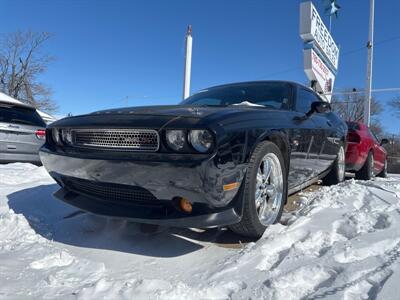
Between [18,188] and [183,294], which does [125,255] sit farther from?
[18,188]

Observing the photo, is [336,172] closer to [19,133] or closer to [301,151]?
[301,151]

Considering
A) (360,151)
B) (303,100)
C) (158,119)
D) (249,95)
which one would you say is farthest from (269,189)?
(360,151)

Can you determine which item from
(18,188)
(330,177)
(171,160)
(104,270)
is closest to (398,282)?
(171,160)

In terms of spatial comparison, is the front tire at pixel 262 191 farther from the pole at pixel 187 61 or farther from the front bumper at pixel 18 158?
the pole at pixel 187 61

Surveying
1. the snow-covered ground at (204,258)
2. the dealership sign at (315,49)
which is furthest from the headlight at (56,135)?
the dealership sign at (315,49)

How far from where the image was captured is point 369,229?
2.45 metres

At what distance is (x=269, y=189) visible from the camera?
8.91ft

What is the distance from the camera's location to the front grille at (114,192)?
7.55 ft

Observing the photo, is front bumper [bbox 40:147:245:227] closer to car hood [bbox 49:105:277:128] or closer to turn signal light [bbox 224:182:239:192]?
turn signal light [bbox 224:182:239:192]

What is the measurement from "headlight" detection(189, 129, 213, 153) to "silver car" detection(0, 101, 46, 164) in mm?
4310

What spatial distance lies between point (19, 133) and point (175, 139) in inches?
175

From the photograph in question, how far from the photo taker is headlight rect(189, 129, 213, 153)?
2.09 m

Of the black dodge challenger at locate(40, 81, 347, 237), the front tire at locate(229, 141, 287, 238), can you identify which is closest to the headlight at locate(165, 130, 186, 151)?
the black dodge challenger at locate(40, 81, 347, 237)

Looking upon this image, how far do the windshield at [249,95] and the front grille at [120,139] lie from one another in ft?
4.81
